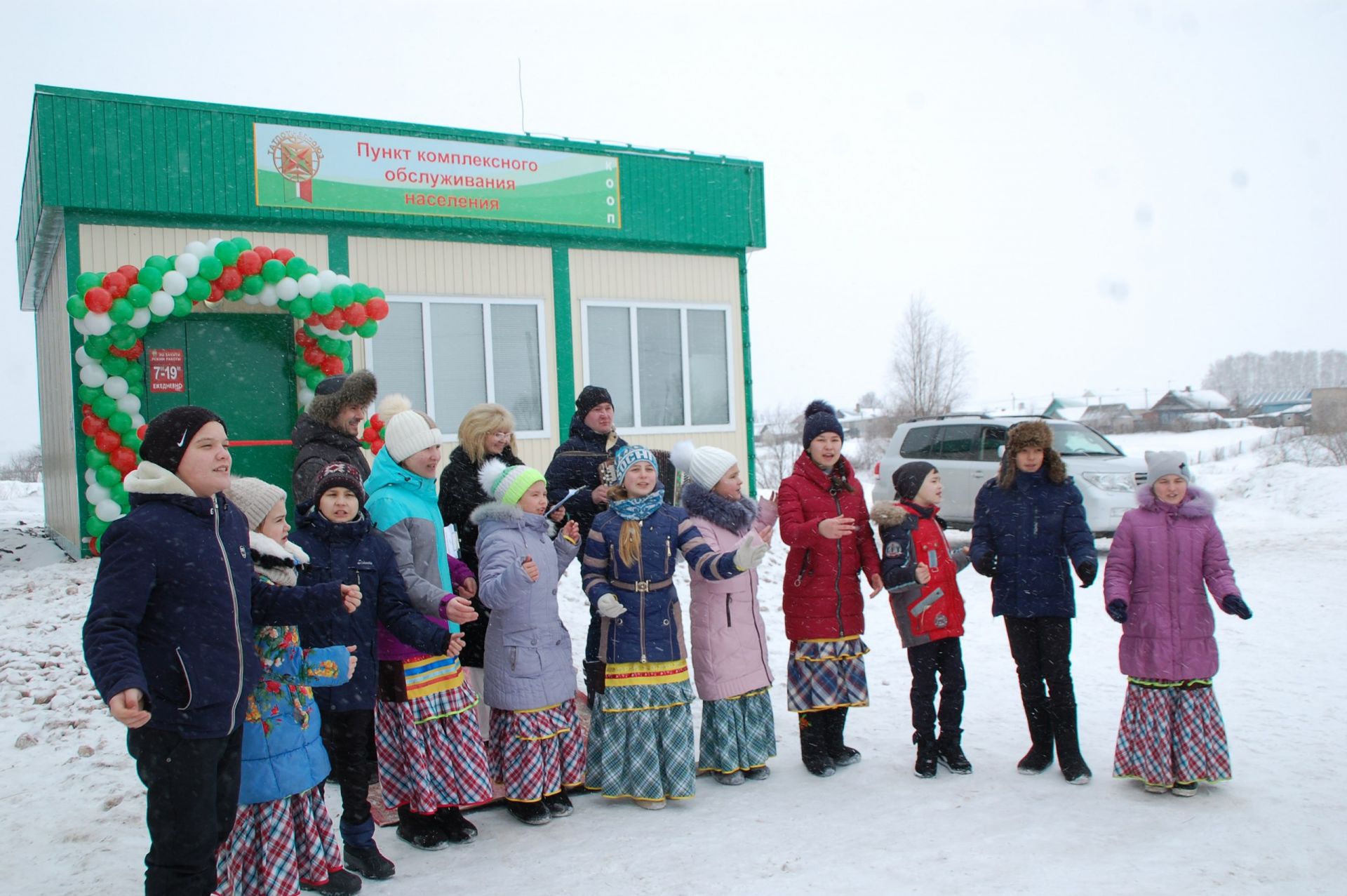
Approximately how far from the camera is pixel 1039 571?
15.9 feet

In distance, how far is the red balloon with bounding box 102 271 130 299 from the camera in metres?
→ 7.83

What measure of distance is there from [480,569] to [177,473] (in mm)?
1583

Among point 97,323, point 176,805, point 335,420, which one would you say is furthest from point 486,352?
point 176,805

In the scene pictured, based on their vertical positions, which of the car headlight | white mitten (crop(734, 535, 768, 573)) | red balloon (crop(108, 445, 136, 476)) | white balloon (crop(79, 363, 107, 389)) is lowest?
the car headlight

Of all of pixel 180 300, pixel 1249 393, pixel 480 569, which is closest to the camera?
pixel 480 569

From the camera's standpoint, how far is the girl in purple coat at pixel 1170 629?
4.51 meters

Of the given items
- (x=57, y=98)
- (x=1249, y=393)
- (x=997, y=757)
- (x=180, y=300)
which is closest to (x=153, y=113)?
(x=57, y=98)

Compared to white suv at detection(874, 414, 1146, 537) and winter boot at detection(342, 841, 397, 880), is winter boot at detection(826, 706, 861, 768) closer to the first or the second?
winter boot at detection(342, 841, 397, 880)

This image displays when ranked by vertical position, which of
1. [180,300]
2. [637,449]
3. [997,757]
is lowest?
[997,757]

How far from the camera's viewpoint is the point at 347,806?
3.89m

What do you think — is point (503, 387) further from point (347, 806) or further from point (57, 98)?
point (347, 806)

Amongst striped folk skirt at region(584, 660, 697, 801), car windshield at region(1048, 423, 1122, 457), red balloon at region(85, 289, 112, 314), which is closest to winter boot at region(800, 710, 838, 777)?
striped folk skirt at region(584, 660, 697, 801)

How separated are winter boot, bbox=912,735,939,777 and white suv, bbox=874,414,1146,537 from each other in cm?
673

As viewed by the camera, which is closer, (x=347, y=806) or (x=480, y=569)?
(x=347, y=806)
